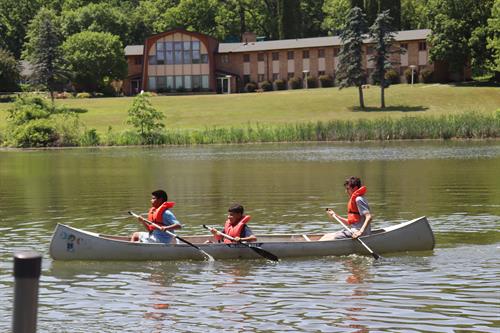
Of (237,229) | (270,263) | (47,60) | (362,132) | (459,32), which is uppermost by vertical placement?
(459,32)

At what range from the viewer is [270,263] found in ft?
64.7

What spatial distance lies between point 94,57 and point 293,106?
28.4m

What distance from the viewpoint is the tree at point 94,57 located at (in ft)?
365

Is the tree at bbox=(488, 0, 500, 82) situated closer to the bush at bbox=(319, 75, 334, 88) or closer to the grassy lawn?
the grassy lawn

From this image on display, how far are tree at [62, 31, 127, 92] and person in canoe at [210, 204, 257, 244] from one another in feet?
302

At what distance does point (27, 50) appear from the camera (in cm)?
12188

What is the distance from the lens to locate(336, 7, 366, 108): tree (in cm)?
9400

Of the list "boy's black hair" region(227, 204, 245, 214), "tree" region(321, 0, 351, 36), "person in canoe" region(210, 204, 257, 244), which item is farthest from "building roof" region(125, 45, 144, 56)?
"boy's black hair" region(227, 204, 245, 214)

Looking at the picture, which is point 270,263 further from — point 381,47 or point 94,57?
point 94,57

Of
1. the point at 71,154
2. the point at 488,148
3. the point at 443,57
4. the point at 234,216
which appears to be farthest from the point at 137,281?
the point at 443,57

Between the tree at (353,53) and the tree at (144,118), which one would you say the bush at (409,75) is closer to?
the tree at (353,53)

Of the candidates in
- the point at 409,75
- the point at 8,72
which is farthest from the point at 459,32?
the point at 8,72

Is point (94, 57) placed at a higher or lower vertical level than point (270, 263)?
higher

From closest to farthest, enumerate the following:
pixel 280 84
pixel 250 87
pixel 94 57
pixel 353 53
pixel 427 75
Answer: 1. pixel 353 53
2. pixel 427 75
3. pixel 94 57
4. pixel 280 84
5. pixel 250 87
